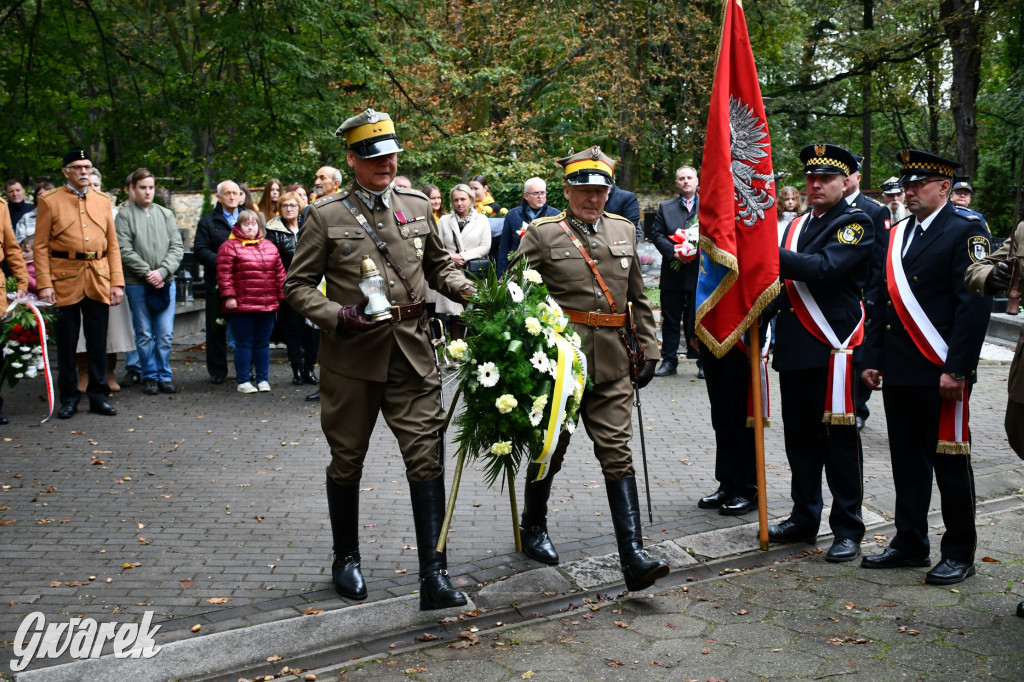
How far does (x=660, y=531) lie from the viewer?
6.31 meters

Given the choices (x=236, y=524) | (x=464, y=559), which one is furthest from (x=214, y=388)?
(x=464, y=559)

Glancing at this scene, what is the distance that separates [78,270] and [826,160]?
6.75 meters

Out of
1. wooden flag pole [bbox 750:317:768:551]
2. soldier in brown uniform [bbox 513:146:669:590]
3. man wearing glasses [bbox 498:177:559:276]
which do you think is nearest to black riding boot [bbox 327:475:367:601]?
soldier in brown uniform [bbox 513:146:669:590]

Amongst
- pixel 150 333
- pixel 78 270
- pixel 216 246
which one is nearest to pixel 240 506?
pixel 78 270

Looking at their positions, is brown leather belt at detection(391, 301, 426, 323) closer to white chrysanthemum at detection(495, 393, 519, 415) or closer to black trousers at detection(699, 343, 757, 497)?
white chrysanthemum at detection(495, 393, 519, 415)

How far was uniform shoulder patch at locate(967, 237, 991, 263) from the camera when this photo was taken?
17.5ft

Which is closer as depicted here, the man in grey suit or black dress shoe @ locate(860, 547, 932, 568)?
black dress shoe @ locate(860, 547, 932, 568)

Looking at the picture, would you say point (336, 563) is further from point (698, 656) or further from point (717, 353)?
point (717, 353)

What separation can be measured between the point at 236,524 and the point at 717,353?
10.1 feet

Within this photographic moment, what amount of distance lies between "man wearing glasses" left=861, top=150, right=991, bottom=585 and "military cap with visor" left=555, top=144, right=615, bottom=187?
162 cm

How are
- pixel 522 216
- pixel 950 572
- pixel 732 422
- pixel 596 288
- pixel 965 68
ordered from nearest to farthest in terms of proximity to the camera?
pixel 950 572 → pixel 596 288 → pixel 732 422 → pixel 522 216 → pixel 965 68

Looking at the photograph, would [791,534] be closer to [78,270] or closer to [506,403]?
[506,403]

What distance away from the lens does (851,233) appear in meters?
5.82

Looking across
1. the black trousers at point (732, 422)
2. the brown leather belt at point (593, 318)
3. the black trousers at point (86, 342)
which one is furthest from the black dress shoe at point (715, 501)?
the black trousers at point (86, 342)
